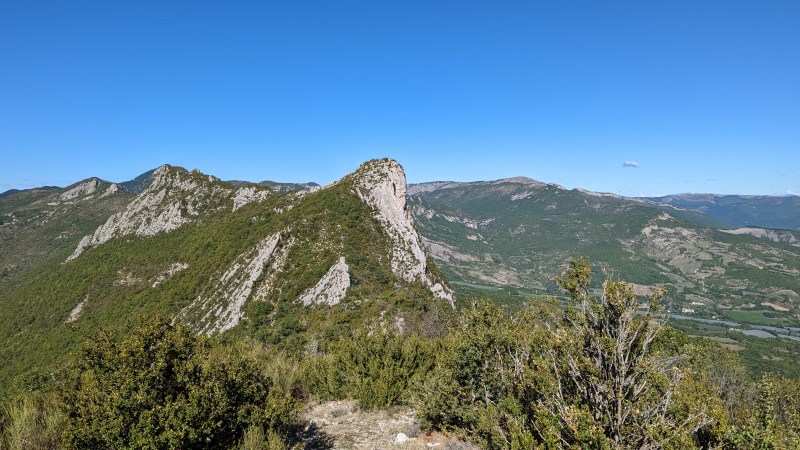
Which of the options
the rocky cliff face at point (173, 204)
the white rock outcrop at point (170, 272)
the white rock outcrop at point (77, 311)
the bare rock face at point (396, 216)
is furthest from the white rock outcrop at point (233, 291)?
the white rock outcrop at point (77, 311)

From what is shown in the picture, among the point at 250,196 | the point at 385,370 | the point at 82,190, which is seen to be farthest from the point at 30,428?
the point at 82,190

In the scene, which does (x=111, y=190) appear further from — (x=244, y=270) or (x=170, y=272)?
(x=244, y=270)

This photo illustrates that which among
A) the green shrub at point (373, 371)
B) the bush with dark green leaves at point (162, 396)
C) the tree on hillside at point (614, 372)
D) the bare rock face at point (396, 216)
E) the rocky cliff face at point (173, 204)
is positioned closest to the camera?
the tree on hillside at point (614, 372)

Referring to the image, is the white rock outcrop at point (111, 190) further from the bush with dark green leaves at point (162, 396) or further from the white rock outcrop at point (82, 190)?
the bush with dark green leaves at point (162, 396)

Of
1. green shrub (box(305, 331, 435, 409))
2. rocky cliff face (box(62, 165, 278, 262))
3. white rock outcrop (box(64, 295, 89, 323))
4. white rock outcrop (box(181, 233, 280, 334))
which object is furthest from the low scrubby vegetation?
rocky cliff face (box(62, 165, 278, 262))

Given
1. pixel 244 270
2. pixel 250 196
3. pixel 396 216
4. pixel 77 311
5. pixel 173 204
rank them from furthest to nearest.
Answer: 1. pixel 173 204
2. pixel 250 196
3. pixel 396 216
4. pixel 77 311
5. pixel 244 270

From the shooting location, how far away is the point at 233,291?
2229 inches

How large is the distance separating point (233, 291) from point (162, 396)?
51.7 m

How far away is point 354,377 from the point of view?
→ 673 inches

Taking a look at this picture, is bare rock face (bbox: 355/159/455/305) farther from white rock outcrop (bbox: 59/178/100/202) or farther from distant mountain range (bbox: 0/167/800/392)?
white rock outcrop (bbox: 59/178/100/202)

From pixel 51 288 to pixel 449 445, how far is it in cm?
9977

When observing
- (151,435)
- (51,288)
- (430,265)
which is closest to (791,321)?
(430,265)

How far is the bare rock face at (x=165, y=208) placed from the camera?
90.8 m

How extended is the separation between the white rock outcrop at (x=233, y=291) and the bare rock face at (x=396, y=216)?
18.6m
